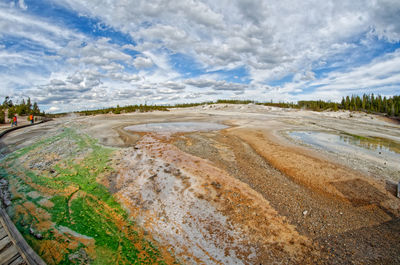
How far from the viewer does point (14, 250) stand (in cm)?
297

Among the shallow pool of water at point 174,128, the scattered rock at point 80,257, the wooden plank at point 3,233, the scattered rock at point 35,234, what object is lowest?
the scattered rock at point 80,257

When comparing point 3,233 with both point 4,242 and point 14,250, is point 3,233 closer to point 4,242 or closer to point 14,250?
point 4,242

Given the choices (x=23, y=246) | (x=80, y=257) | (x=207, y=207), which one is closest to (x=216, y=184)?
(x=207, y=207)

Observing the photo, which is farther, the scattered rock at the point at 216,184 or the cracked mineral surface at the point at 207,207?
the scattered rock at the point at 216,184

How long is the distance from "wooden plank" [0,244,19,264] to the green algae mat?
80cm

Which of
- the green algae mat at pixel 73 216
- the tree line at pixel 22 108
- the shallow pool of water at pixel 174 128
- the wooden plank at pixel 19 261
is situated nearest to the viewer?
the wooden plank at pixel 19 261

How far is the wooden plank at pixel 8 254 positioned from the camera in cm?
275

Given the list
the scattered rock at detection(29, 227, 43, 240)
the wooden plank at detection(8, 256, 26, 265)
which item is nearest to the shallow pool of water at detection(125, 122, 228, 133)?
the scattered rock at detection(29, 227, 43, 240)

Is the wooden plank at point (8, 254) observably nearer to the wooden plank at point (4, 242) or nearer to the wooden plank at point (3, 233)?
the wooden plank at point (4, 242)

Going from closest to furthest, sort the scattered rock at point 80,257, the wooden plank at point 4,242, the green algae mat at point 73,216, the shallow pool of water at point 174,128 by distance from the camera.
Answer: the wooden plank at point 4,242
the scattered rock at point 80,257
the green algae mat at point 73,216
the shallow pool of water at point 174,128

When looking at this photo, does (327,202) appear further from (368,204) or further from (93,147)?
(93,147)

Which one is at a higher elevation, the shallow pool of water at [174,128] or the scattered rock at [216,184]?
the shallow pool of water at [174,128]

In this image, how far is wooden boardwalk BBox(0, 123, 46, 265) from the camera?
2748 millimetres

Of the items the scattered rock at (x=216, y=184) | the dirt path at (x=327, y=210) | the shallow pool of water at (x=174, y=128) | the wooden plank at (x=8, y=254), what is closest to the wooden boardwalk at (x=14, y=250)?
the wooden plank at (x=8, y=254)
